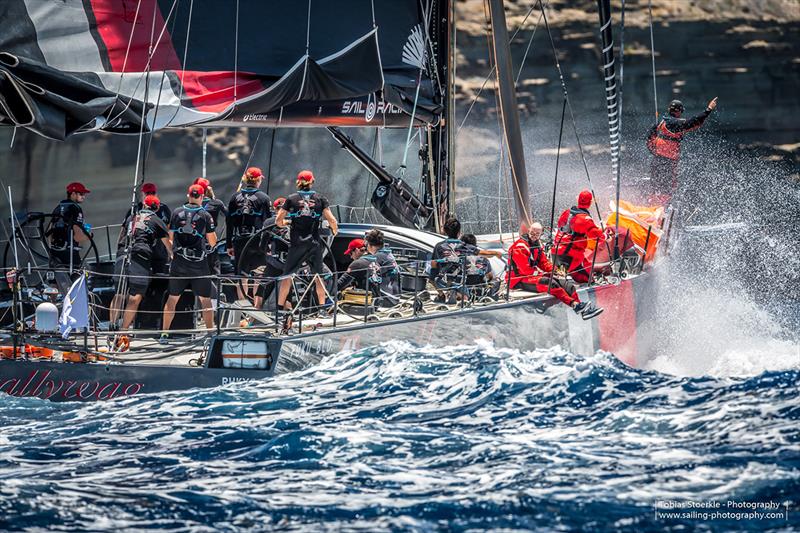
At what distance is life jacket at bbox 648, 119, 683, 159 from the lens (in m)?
12.5

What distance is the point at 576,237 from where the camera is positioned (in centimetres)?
1057

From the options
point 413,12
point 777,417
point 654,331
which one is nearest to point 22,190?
point 413,12

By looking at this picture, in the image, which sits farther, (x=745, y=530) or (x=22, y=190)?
(x=22, y=190)

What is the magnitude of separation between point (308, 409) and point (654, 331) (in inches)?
203

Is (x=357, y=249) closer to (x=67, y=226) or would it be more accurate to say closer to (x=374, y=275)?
(x=374, y=275)

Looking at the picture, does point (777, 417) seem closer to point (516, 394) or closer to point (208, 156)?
point (516, 394)

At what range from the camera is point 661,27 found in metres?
26.8

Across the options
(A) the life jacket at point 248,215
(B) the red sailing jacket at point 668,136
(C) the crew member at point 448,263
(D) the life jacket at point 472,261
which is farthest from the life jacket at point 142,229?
(B) the red sailing jacket at point 668,136

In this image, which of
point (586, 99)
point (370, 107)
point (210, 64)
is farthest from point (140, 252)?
point (586, 99)

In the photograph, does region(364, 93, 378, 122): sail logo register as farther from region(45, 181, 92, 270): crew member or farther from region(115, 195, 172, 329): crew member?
region(45, 181, 92, 270): crew member

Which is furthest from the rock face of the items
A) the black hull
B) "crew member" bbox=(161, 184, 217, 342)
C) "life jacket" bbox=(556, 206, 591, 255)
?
"crew member" bbox=(161, 184, 217, 342)

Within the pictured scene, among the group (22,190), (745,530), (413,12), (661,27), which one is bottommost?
(745,530)

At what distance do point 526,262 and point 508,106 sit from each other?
1.83 m

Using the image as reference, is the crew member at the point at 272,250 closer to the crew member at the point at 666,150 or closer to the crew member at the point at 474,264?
the crew member at the point at 474,264
